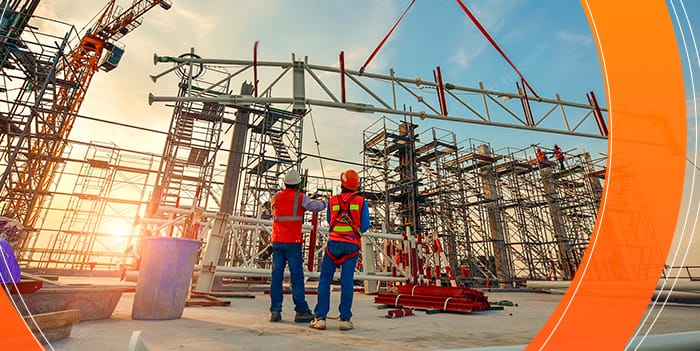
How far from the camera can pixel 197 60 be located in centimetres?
739

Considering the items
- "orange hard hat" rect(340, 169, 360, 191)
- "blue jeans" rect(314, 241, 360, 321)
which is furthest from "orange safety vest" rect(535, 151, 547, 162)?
"blue jeans" rect(314, 241, 360, 321)

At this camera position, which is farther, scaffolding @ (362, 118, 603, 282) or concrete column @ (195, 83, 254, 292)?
scaffolding @ (362, 118, 603, 282)

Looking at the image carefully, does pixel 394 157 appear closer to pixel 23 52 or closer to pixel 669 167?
pixel 669 167

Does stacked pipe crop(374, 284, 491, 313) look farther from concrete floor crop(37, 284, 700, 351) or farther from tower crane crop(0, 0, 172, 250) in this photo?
tower crane crop(0, 0, 172, 250)

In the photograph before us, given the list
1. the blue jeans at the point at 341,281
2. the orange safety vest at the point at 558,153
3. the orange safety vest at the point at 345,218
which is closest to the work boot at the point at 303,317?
the blue jeans at the point at 341,281

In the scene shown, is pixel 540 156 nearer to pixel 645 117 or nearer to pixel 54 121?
pixel 645 117

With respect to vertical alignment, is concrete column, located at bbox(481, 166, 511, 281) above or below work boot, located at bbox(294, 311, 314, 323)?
above

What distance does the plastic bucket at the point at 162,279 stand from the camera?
3439 millimetres

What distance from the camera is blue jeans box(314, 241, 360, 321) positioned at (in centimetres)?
343

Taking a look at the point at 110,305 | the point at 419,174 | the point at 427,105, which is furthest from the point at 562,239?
the point at 110,305

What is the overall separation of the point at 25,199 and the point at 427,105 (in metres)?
19.6

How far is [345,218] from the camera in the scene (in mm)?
3752

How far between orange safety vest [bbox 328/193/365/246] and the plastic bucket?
5.95 ft

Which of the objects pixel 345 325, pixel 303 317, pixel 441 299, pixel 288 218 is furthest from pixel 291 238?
pixel 441 299
